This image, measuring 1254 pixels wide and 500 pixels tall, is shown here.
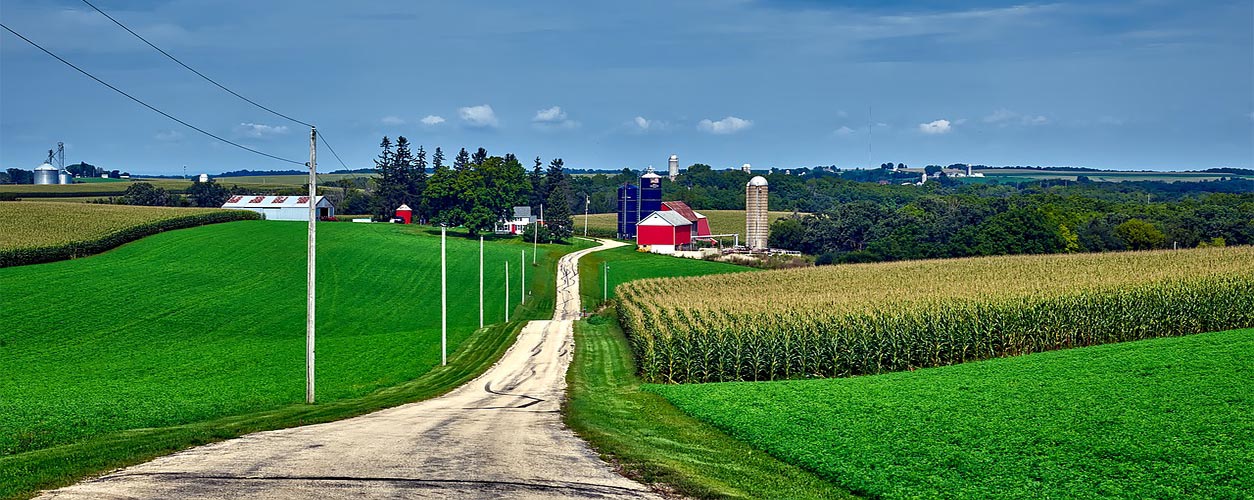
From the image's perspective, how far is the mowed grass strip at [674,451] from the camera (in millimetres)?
16094

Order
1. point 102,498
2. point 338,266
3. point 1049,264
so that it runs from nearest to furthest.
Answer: point 102,498 → point 1049,264 → point 338,266

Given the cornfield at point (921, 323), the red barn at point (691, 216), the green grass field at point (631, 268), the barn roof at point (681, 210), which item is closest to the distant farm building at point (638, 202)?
the barn roof at point (681, 210)

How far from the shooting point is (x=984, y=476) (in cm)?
1614

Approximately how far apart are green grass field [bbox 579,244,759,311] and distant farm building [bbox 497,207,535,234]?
3361cm

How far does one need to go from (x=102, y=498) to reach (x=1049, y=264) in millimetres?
58812

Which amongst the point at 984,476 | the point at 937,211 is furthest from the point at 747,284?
the point at 937,211

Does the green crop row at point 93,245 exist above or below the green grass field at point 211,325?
above

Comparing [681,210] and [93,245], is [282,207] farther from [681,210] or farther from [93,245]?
[93,245]

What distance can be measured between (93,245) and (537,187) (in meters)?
98.0

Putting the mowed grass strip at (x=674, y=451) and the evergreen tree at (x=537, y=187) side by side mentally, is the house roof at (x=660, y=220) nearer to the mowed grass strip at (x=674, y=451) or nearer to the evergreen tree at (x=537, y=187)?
the evergreen tree at (x=537, y=187)

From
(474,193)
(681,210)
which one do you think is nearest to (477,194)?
(474,193)

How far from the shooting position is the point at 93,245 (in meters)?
75.4

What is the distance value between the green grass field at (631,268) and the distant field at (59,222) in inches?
1521

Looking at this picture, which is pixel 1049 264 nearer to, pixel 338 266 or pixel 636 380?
pixel 636 380
